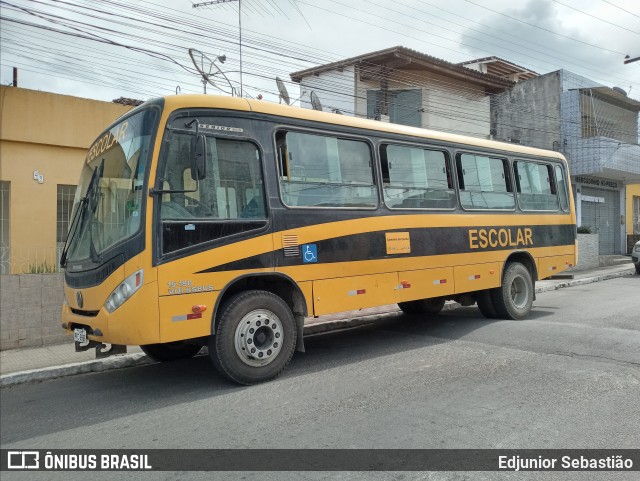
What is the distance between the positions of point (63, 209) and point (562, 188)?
9.80 m

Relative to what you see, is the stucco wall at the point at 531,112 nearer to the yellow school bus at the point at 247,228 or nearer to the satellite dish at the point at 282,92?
the satellite dish at the point at 282,92


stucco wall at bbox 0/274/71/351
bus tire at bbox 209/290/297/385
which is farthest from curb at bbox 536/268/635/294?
stucco wall at bbox 0/274/71/351

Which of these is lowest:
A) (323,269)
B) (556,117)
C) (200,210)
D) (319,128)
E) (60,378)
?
(60,378)

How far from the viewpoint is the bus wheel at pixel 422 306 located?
9.67 m

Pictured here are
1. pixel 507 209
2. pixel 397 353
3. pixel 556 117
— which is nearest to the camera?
pixel 397 353

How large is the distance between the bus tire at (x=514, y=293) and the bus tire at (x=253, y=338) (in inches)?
180

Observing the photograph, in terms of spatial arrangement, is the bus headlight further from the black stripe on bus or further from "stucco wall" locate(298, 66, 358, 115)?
"stucco wall" locate(298, 66, 358, 115)

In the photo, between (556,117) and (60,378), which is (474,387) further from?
(556,117)

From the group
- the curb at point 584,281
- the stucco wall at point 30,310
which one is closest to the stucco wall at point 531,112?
the curb at point 584,281

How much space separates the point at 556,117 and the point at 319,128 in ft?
64.8

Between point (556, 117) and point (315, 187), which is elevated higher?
point (556, 117)

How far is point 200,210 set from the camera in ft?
17.1

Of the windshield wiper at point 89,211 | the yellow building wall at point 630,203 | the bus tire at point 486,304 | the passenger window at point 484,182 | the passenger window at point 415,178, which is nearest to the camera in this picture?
the windshield wiper at point 89,211

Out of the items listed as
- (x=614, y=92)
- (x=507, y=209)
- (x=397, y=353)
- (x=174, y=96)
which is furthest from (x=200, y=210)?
(x=614, y=92)
